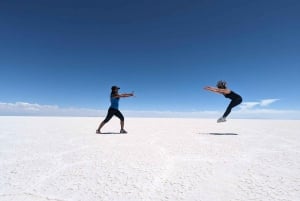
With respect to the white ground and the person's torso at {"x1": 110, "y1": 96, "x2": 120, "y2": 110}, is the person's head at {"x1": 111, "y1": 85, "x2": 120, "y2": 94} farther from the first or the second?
the white ground

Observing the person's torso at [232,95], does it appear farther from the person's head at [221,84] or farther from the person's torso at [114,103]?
the person's torso at [114,103]

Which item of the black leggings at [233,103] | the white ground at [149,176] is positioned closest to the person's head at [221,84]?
the black leggings at [233,103]

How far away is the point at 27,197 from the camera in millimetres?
1635

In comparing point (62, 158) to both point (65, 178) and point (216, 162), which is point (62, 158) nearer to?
point (65, 178)

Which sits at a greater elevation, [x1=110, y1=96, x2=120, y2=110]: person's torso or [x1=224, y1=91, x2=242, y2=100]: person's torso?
[x1=224, y1=91, x2=242, y2=100]: person's torso

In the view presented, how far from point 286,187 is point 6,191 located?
2564 millimetres

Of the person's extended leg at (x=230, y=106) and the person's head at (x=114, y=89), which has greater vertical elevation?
the person's head at (x=114, y=89)

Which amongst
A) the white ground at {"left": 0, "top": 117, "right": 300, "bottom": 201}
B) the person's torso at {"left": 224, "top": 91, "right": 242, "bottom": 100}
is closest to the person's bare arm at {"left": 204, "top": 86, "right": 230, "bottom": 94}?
the person's torso at {"left": 224, "top": 91, "right": 242, "bottom": 100}

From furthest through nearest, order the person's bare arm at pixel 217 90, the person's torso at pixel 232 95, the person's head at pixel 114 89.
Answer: the person's head at pixel 114 89 < the person's torso at pixel 232 95 < the person's bare arm at pixel 217 90

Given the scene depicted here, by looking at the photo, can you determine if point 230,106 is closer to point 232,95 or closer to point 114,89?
point 232,95

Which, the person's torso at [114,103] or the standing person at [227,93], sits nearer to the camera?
the standing person at [227,93]

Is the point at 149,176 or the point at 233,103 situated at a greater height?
the point at 233,103

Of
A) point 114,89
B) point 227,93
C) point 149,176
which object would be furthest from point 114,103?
point 149,176

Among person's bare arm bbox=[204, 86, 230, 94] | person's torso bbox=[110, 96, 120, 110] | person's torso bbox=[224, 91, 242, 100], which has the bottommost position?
person's torso bbox=[110, 96, 120, 110]
